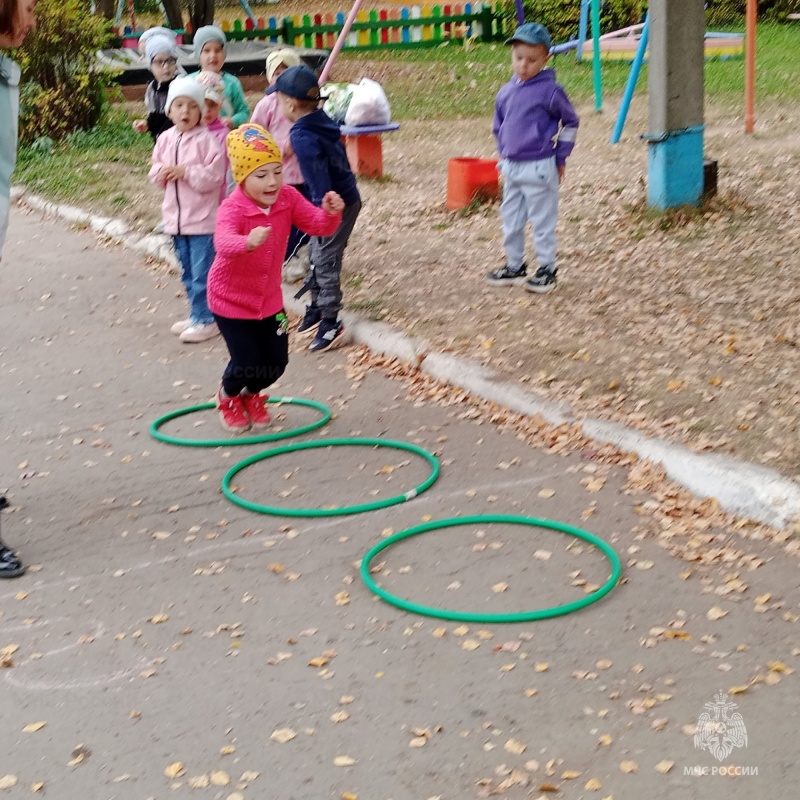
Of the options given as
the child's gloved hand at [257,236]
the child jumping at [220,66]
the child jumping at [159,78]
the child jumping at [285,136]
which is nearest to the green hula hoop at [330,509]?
the child's gloved hand at [257,236]

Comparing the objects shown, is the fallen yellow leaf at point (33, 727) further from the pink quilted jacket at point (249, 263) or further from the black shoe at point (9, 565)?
the pink quilted jacket at point (249, 263)

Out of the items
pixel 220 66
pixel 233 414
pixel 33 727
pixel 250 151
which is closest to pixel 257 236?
pixel 250 151

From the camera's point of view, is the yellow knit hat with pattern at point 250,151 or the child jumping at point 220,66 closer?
the yellow knit hat with pattern at point 250,151

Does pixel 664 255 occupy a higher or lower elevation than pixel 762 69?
lower

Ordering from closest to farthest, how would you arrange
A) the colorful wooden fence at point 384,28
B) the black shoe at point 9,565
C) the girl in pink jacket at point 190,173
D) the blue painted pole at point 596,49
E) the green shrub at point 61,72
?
1. the black shoe at point 9,565
2. the girl in pink jacket at point 190,173
3. the green shrub at point 61,72
4. the blue painted pole at point 596,49
5. the colorful wooden fence at point 384,28

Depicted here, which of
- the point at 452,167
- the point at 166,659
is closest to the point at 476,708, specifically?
the point at 166,659

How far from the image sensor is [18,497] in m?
5.38

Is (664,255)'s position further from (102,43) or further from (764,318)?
(102,43)

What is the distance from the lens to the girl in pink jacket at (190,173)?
23.3 feet

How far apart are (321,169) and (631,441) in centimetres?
275

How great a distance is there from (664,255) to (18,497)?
5.09 metres

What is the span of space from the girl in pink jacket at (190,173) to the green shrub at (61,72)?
8.63 meters

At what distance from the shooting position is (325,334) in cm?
738

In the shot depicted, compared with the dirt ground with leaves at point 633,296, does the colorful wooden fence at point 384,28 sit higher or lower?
higher
